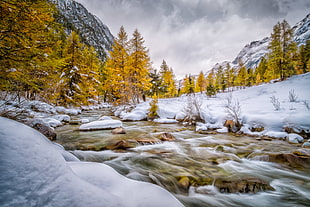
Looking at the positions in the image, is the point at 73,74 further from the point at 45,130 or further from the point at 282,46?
the point at 282,46

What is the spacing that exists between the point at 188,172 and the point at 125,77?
14.7 m

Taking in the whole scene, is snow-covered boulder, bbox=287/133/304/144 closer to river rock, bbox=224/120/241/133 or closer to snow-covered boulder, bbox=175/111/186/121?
river rock, bbox=224/120/241/133

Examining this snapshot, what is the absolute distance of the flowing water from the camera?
2.30 m

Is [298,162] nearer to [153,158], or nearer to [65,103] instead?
[153,158]

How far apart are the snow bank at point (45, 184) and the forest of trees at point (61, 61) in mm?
3175

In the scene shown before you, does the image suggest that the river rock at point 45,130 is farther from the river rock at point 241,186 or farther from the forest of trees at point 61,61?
the river rock at point 241,186

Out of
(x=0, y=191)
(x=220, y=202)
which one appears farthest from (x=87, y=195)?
(x=220, y=202)

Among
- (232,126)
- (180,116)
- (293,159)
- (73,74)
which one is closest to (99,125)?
(180,116)

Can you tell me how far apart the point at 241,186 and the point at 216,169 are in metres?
0.72

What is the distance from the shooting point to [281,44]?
892 inches

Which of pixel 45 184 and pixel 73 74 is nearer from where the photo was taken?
pixel 45 184

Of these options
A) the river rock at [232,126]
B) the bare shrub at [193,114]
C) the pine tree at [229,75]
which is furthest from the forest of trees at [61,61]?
the pine tree at [229,75]

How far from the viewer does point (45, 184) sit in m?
0.93

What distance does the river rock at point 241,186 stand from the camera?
7.84 feet
